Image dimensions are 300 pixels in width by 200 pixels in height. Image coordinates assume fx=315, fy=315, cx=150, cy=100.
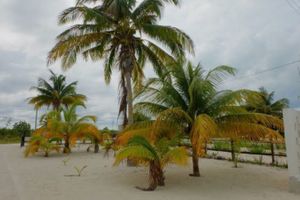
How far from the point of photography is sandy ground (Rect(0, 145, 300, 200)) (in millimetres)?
6855

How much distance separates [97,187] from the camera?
307 inches

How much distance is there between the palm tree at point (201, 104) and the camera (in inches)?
322

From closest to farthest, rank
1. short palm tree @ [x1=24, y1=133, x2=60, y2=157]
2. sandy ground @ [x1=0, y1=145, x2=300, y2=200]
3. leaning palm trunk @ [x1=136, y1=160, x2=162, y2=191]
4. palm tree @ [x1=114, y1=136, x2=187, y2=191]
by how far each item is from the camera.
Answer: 1. sandy ground @ [x1=0, y1=145, x2=300, y2=200]
2. palm tree @ [x1=114, y1=136, x2=187, y2=191]
3. leaning palm trunk @ [x1=136, y1=160, x2=162, y2=191]
4. short palm tree @ [x1=24, y1=133, x2=60, y2=157]

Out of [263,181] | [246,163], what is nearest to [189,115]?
[263,181]

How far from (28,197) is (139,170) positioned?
14.4ft

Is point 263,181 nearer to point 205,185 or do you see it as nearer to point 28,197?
point 205,185

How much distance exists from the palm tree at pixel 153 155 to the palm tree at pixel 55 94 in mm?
23288

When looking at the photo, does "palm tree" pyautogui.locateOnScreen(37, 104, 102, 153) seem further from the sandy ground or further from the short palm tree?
the sandy ground

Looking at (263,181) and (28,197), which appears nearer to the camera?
(28,197)

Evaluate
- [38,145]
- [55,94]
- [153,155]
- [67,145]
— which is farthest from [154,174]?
[55,94]

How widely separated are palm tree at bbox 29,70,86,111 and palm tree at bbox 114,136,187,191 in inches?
917

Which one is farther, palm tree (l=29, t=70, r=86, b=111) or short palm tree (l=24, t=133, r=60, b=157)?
palm tree (l=29, t=70, r=86, b=111)

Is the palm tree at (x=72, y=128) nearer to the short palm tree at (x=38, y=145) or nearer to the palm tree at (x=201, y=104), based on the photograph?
the short palm tree at (x=38, y=145)

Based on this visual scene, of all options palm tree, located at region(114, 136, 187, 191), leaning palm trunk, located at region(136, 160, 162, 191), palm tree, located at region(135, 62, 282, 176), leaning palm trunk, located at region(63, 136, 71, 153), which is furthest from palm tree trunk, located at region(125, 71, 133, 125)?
leaning palm trunk, located at region(63, 136, 71, 153)
